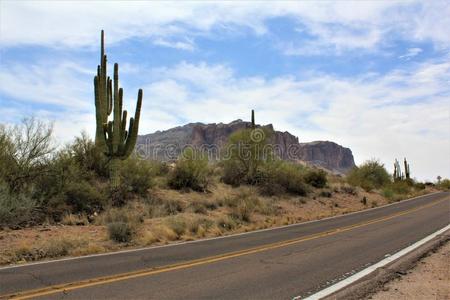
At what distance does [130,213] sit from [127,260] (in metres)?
9.70

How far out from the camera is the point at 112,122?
2353 cm

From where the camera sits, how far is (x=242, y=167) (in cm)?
3853

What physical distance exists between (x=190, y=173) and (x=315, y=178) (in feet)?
48.3

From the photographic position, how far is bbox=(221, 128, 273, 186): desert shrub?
124ft

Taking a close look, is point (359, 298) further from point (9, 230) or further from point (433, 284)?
point (9, 230)

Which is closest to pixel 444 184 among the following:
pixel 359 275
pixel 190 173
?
pixel 190 173

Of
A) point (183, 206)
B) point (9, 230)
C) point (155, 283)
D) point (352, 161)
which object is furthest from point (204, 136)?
point (155, 283)

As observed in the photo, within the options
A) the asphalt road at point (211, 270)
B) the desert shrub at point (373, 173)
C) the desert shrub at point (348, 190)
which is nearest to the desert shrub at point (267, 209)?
the asphalt road at point (211, 270)

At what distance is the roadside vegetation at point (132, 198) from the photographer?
51.5 feet

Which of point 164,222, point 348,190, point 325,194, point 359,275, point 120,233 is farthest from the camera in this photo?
point 348,190

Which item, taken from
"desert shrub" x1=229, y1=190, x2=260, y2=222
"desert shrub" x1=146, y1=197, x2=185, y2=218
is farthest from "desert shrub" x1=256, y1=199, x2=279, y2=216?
"desert shrub" x1=146, y1=197, x2=185, y2=218

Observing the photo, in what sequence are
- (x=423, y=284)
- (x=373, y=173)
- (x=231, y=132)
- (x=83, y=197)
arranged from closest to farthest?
(x=423, y=284) → (x=83, y=197) → (x=373, y=173) → (x=231, y=132)

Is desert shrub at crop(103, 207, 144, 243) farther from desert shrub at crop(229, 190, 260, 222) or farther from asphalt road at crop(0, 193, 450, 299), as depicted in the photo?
desert shrub at crop(229, 190, 260, 222)

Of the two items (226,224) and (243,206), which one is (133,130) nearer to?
(243,206)
